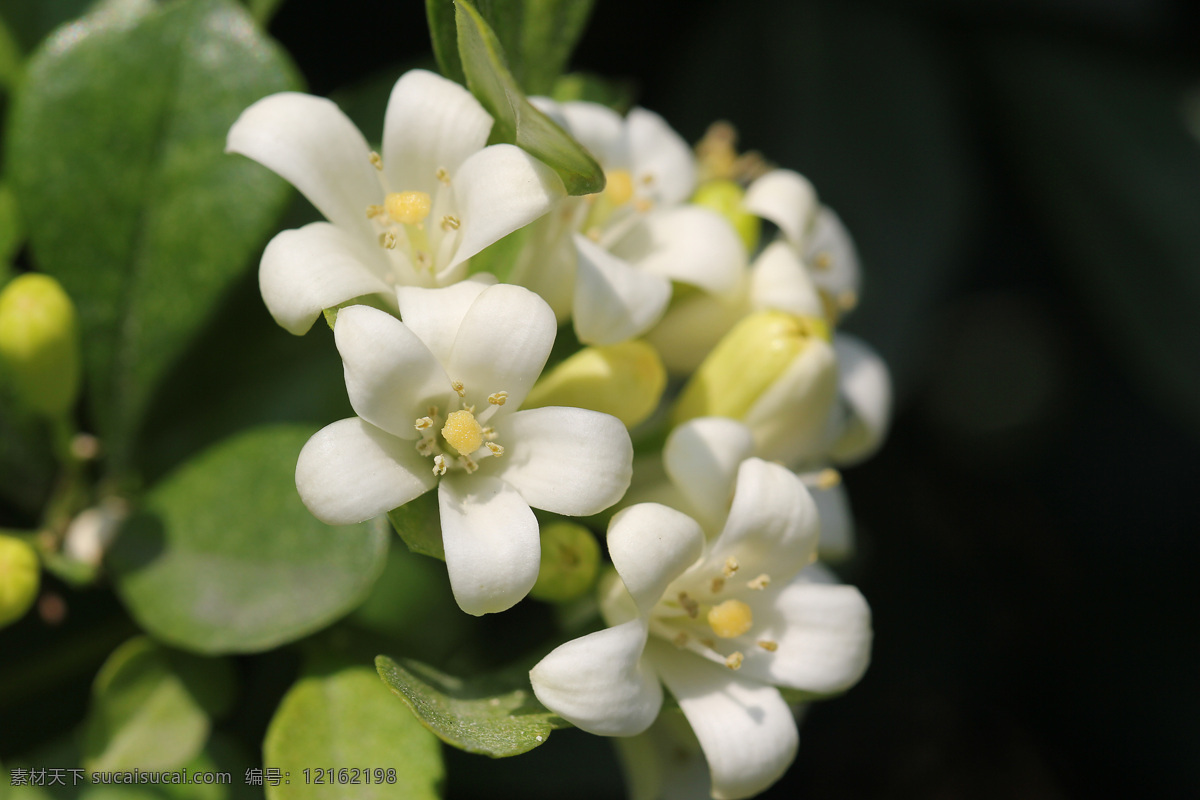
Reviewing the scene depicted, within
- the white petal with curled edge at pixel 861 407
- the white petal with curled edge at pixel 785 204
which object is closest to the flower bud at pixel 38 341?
the white petal with curled edge at pixel 785 204

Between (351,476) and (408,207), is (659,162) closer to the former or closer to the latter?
(408,207)

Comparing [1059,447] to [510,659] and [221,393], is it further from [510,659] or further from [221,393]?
[221,393]

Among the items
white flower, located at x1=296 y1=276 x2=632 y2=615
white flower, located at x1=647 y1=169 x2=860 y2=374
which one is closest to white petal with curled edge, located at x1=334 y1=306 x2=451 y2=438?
Result: white flower, located at x1=296 y1=276 x2=632 y2=615

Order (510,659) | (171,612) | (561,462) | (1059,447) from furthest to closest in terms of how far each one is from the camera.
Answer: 1. (1059,447)
2. (510,659)
3. (171,612)
4. (561,462)

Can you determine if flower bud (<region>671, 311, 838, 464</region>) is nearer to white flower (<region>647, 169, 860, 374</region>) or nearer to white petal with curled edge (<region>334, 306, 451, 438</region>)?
white flower (<region>647, 169, 860, 374</region>)

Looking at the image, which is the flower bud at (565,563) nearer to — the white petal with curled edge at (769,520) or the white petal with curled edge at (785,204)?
the white petal with curled edge at (769,520)

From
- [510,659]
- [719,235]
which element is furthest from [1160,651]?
[719,235]
